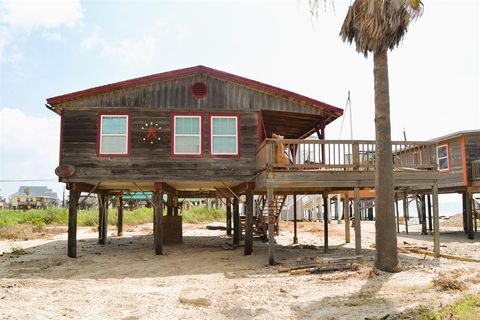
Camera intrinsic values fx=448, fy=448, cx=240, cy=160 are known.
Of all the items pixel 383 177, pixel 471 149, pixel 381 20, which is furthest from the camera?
pixel 471 149

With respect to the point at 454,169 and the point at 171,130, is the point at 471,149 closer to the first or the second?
the point at 454,169

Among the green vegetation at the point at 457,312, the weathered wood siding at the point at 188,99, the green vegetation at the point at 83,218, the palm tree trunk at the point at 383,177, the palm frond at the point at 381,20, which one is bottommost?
the green vegetation at the point at 457,312

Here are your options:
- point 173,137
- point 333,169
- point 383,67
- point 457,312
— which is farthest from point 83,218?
point 457,312

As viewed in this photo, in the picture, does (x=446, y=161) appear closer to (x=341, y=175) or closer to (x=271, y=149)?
(x=341, y=175)

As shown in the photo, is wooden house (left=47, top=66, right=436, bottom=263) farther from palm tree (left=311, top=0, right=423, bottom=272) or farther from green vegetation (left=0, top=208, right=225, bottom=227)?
green vegetation (left=0, top=208, right=225, bottom=227)

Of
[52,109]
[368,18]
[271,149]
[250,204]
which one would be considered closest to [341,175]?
[271,149]

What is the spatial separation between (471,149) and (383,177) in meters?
15.0

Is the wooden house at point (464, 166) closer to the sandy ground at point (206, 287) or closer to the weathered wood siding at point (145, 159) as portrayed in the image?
the sandy ground at point (206, 287)

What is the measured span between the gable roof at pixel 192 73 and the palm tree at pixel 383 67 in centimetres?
432

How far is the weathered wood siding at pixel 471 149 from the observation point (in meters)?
25.0

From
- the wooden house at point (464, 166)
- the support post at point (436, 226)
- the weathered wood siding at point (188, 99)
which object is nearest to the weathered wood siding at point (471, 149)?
the wooden house at point (464, 166)

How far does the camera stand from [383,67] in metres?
13.3

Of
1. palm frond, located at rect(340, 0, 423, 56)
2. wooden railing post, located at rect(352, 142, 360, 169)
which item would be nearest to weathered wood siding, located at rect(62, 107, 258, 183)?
wooden railing post, located at rect(352, 142, 360, 169)

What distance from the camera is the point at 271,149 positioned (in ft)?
48.9
